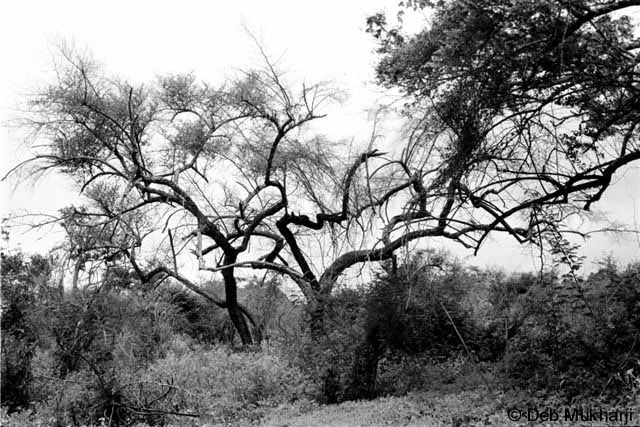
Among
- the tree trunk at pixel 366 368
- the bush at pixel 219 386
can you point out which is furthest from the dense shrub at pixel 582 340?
the bush at pixel 219 386

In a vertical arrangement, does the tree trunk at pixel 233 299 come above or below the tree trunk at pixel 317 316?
above

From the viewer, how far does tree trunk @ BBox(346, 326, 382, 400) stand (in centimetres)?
1105

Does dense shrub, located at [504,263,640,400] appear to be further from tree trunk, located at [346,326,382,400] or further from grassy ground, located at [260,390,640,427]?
tree trunk, located at [346,326,382,400]

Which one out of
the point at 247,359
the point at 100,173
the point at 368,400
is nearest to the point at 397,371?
the point at 368,400

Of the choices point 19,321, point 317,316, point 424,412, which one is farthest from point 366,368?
point 19,321

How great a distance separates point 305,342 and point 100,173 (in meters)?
8.57

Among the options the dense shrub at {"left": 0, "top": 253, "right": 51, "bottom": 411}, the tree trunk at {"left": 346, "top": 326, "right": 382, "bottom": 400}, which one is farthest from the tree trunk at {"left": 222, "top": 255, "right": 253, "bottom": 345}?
the tree trunk at {"left": 346, "top": 326, "right": 382, "bottom": 400}

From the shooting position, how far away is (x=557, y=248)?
30.7ft

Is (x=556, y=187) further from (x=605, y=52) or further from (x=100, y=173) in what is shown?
(x=100, y=173)

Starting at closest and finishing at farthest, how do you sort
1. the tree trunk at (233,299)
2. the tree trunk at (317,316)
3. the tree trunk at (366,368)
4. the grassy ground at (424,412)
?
the grassy ground at (424,412) < the tree trunk at (366,368) < the tree trunk at (317,316) < the tree trunk at (233,299)

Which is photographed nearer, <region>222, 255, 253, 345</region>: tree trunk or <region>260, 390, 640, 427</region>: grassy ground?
<region>260, 390, 640, 427</region>: grassy ground

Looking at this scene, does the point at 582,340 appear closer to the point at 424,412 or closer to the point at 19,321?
the point at 424,412

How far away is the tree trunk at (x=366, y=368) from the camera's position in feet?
36.2

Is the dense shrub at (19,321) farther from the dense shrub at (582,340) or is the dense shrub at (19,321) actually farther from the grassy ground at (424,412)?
the dense shrub at (582,340)
